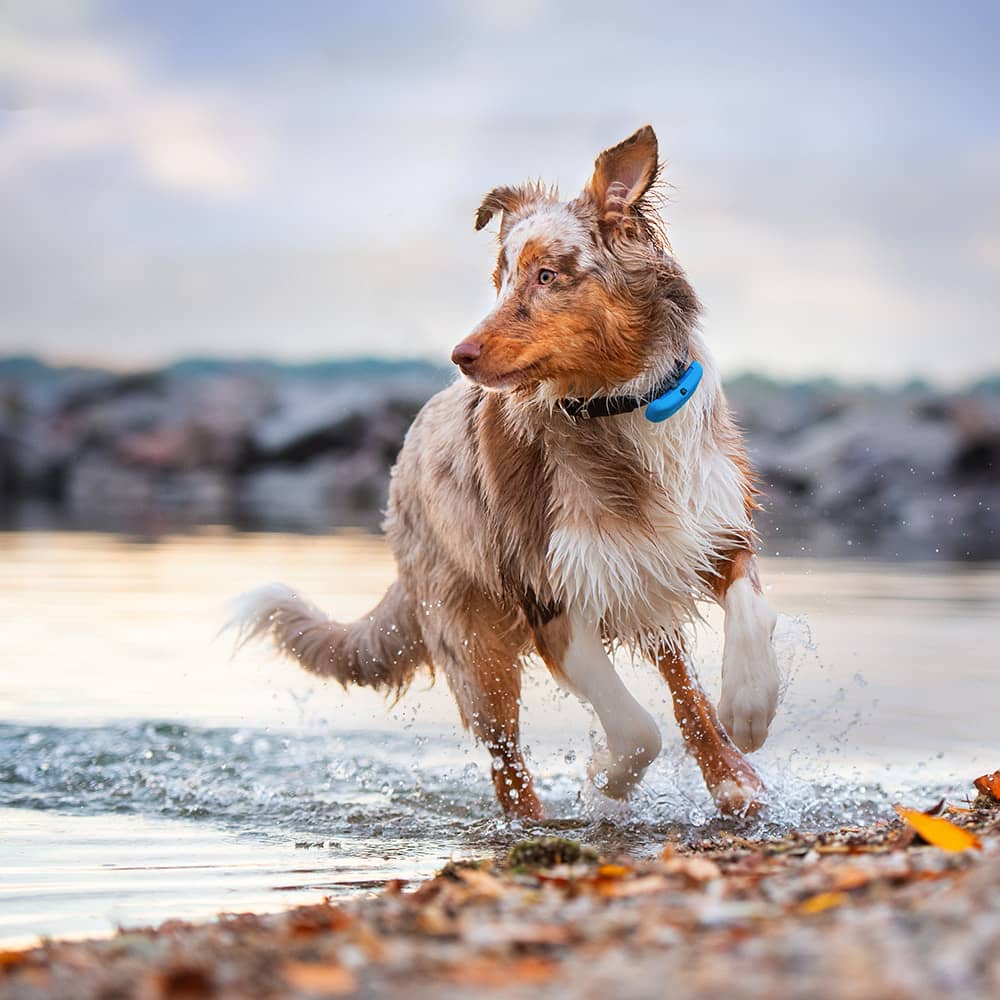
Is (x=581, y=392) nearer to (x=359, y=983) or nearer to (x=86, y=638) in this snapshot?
(x=359, y=983)

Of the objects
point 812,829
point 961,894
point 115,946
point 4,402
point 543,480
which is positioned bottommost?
point 812,829

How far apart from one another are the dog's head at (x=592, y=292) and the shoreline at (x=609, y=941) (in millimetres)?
2172

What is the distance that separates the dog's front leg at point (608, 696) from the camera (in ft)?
18.4

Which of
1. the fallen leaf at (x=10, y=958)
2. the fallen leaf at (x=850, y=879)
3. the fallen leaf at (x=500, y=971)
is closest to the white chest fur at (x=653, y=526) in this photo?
the fallen leaf at (x=850, y=879)

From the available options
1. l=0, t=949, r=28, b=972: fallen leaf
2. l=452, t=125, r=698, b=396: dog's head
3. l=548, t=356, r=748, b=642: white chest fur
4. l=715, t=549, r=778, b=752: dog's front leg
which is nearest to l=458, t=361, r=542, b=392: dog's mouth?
l=452, t=125, r=698, b=396: dog's head

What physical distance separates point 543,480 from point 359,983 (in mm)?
3382

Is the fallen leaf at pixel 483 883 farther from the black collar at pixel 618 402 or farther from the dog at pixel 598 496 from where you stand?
the black collar at pixel 618 402

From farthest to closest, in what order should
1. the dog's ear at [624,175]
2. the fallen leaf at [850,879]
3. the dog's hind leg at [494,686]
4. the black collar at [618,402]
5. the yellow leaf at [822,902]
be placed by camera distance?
1. the dog's hind leg at [494,686]
2. the black collar at [618,402]
3. the dog's ear at [624,175]
4. the fallen leaf at [850,879]
5. the yellow leaf at [822,902]

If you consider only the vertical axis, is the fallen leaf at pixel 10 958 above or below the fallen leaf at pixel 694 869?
below

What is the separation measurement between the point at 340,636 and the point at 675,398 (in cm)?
226

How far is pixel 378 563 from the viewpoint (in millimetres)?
14461

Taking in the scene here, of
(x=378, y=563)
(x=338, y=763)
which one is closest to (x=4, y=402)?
(x=378, y=563)

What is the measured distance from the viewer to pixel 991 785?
15.7 feet

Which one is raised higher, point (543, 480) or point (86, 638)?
point (543, 480)
